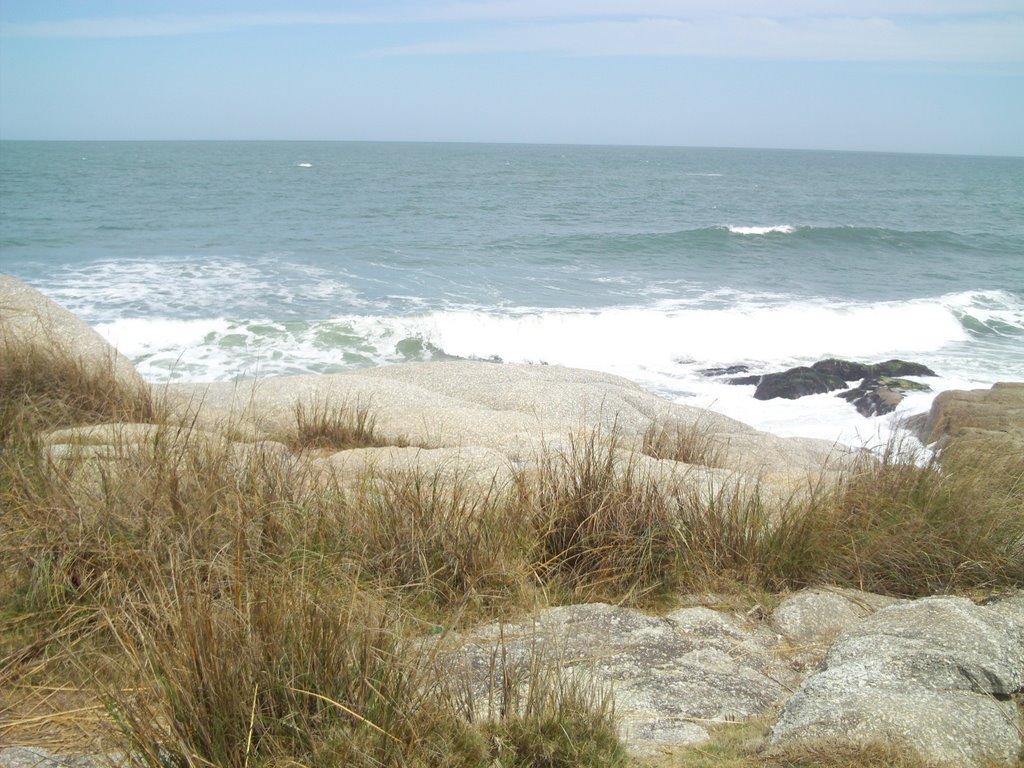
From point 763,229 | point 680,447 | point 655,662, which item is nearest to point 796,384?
point 680,447

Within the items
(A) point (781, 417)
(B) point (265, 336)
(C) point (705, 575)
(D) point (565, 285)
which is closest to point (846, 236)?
(D) point (565, 285)

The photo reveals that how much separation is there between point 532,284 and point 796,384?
950cm

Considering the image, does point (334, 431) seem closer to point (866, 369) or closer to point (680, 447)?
point (680, 447)

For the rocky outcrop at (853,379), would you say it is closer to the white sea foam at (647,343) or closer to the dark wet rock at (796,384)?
the dark wet rock at (796,384)

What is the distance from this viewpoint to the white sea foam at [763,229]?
3325 centimetres

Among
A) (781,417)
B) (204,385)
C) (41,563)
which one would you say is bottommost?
(781,417)

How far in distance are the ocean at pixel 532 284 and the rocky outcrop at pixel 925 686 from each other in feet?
18.6

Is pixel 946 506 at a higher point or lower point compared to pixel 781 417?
higher

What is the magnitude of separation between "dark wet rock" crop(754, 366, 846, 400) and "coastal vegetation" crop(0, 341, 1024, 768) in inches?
343

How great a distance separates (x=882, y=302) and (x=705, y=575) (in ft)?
64.2

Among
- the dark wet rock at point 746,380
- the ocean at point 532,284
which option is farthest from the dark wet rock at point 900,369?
the dark wet rock at point 746,380

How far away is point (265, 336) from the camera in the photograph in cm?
1562

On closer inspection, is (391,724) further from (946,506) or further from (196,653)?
(946,506)

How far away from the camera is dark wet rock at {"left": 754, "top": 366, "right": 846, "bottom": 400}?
44.2 ft
